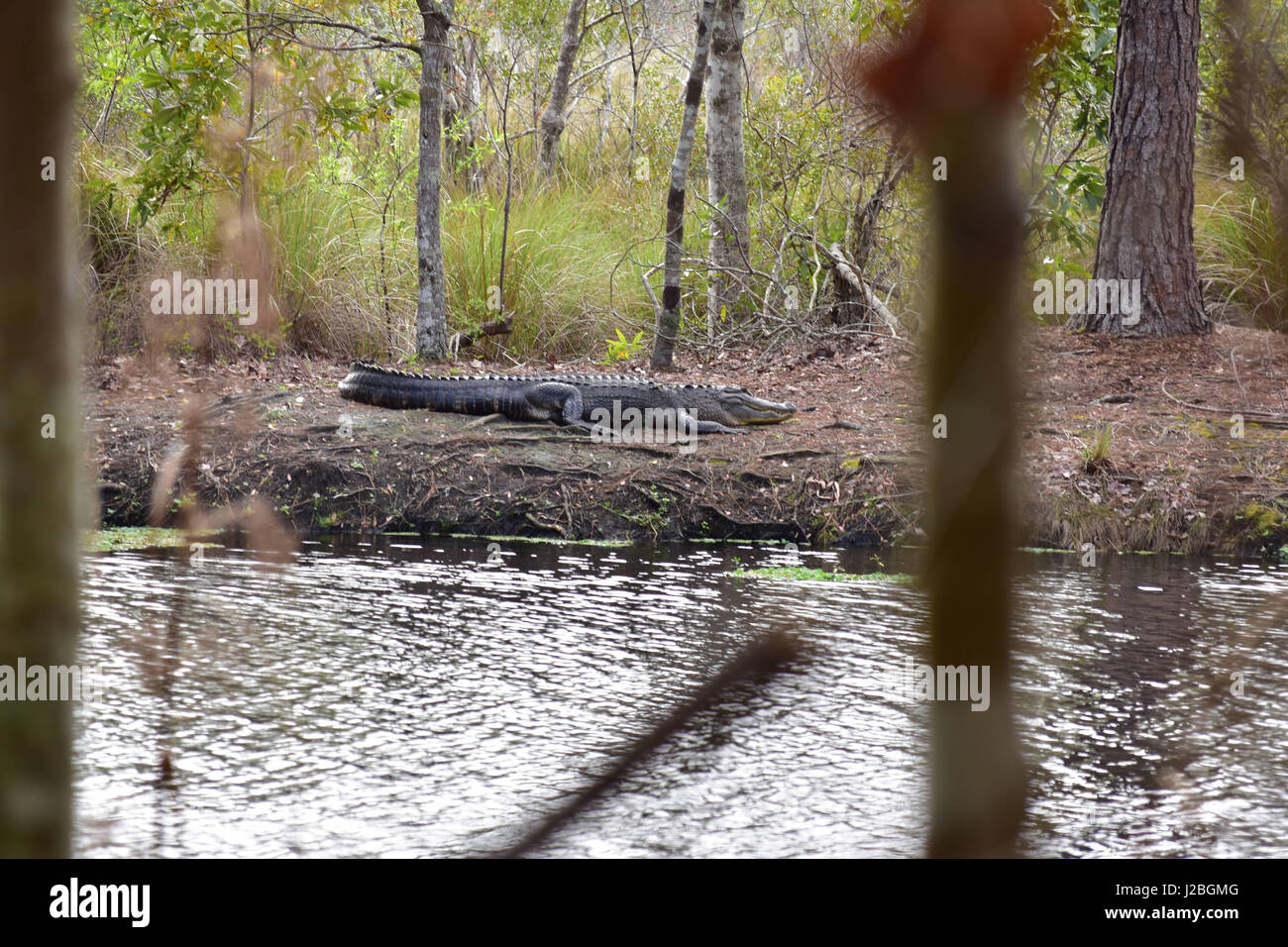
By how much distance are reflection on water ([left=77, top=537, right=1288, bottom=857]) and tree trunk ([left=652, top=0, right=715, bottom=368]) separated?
481 cm

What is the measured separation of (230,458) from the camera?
7.54m

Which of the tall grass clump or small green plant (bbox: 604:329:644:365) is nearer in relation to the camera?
the tall grass clump

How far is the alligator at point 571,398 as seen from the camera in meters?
8.75

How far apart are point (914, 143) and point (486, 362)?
11057mm

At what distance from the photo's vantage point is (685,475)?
7.64 metres

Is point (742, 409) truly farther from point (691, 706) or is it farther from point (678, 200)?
point (691, 706)

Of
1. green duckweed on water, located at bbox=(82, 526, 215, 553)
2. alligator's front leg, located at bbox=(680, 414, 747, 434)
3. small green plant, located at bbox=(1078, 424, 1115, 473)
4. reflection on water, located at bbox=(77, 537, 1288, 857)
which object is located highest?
alligator's front leg, located at bbox=(680, 414, 747, 434)

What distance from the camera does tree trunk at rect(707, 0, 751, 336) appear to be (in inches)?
471

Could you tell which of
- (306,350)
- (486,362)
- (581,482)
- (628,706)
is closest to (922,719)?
(628,706)

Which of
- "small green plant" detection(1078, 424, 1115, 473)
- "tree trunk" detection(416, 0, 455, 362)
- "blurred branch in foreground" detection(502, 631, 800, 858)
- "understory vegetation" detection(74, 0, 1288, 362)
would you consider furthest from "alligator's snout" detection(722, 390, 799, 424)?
"blurred branch in foreground" detection(502, 631, 800, 858)

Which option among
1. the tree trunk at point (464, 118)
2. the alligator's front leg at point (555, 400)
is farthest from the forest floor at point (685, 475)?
the tree trunk at point (464, 118)

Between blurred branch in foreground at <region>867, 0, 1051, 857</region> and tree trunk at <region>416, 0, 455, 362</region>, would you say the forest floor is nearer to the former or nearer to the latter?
tree trunk at <region>416, 0, 455, 362</region>

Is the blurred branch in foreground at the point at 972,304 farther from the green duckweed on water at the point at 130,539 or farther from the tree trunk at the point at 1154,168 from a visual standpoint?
the tree trunk at the point at 1154,168

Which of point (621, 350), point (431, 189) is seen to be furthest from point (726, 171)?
point (431, 189)
